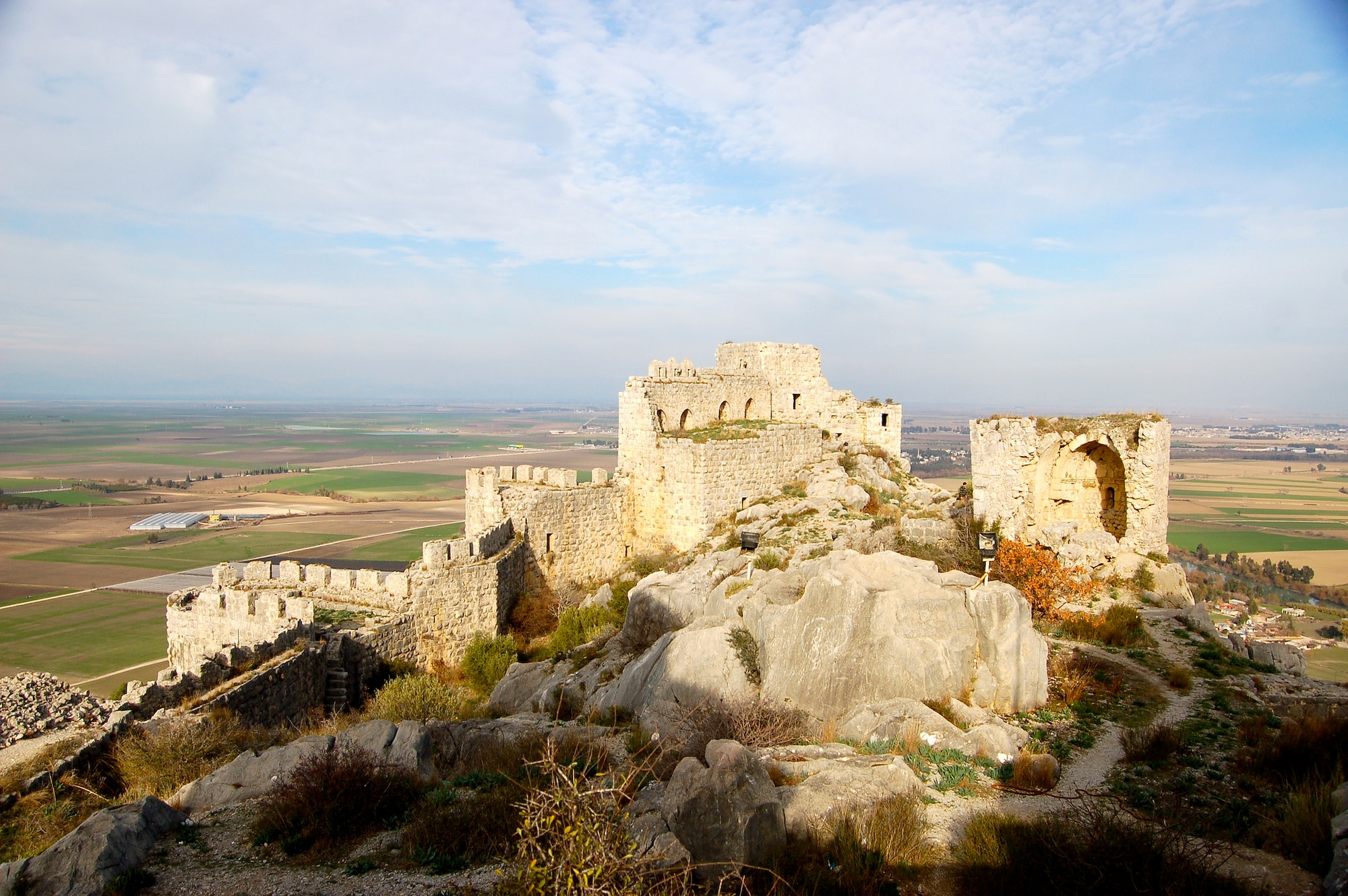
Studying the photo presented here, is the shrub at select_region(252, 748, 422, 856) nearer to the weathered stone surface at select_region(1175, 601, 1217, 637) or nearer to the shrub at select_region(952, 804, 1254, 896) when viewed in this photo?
the shrub at select_region(952, 804, 1254, 896)

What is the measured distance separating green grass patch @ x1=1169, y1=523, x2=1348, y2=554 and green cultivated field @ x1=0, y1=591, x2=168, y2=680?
52.8 meters

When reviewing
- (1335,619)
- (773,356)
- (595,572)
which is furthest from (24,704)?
(1335,619)

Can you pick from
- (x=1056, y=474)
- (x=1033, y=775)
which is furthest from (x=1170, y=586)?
(x=1033, y=775)

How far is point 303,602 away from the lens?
1398 centimetres

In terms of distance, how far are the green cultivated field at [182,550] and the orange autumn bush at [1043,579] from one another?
157ft

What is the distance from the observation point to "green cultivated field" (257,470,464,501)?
3127 inches

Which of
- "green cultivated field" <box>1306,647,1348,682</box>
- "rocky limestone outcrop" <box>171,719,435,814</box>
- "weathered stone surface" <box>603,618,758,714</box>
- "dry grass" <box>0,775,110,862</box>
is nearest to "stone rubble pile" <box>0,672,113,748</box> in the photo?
"dry grass" <box>0,775,110,862</box>

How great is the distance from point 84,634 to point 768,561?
32181 millimetres

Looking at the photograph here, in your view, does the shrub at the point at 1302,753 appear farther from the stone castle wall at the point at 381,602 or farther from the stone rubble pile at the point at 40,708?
the stone rubble pile at the point at 40,708

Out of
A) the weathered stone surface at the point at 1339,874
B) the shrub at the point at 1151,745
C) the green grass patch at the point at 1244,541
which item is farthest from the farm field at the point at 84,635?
the green grass patch at the point at 1244,541

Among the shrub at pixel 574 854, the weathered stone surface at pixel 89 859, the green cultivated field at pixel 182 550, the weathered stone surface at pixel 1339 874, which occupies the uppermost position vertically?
the shrub at pixel 574 854

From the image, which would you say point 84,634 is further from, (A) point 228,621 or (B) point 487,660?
(B) point 487,660

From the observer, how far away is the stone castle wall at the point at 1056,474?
14.0 m

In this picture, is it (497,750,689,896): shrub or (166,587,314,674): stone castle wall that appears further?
(166,587,314,674): stone castle wall
